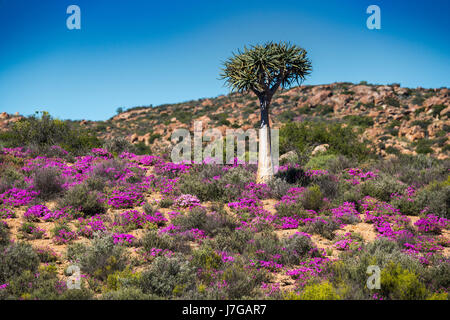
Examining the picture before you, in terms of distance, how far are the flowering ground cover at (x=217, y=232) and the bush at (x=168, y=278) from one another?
0.07 ft

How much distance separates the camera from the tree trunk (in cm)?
1211

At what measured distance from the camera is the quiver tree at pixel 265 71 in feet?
37.7

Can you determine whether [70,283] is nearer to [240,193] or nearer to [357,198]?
[240,193]

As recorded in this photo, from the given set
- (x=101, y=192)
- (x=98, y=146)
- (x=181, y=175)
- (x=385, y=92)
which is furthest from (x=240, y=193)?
(x=385, y=92)

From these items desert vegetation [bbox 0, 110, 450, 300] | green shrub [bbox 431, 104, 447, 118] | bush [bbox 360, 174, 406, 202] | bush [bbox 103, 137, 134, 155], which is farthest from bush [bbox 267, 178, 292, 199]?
green shrub [bbox 431, 104, 447, 118]

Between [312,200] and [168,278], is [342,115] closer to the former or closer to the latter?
[312,200]

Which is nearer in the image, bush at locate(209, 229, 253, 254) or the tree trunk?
bush at locate(209, 229, 253, 254)

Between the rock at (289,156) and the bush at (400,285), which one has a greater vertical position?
the rock at (289,156)

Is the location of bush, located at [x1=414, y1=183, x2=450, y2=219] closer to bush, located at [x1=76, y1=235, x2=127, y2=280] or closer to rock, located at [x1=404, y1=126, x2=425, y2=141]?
bush, located at [x1=76, y1=235, x2=127, y2=280]

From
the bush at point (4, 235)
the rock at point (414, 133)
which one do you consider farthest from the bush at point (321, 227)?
the rock at point (414, 133)

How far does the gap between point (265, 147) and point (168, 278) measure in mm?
7755

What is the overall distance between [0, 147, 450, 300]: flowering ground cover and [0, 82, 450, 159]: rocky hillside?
12591 millimetres

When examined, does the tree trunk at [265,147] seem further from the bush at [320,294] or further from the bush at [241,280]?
the bush at [320,294]

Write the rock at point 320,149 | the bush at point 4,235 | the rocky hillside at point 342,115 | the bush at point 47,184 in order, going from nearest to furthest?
the bush at point 4,235, the bush at point 47,184, the rock at point 320,149, the rocky hillside at point 342,115
